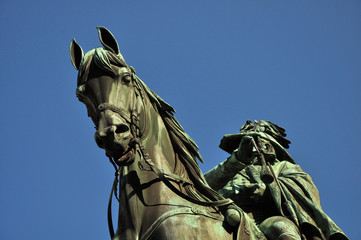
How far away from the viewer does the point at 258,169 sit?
37.5 ft

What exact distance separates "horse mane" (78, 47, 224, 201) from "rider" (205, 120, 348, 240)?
1.16 m

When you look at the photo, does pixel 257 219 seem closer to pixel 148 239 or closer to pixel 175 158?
pixel 175 158

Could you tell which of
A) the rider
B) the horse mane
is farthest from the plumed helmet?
the horse mane

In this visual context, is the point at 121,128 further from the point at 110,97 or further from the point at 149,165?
the point at 149,165

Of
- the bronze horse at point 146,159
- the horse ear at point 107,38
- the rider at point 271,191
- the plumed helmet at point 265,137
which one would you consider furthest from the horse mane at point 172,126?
the plumed helmet at point 265,137

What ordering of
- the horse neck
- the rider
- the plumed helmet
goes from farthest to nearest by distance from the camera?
the plumed helmet
the rider
the horse neck

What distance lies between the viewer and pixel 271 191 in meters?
10.5

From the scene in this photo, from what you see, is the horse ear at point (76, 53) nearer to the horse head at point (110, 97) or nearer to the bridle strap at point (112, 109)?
the horse head at point (110, 97)

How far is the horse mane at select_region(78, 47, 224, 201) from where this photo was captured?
28.4 ft

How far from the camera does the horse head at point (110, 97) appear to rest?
8102 millimetres

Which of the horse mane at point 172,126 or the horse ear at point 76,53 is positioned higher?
the horse ear at point 76,53

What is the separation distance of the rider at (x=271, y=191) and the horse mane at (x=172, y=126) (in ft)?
3.82

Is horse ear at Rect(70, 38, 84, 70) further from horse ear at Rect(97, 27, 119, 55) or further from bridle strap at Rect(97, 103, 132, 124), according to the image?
bridle strap at Rect(97, 103, 132, 124)

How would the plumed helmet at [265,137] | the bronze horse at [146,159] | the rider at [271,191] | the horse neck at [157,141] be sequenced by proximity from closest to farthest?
the bronze horse at [146,159], the horse neck at [157,141], the rider at [271,191], the plumed helmet at [265,137]
